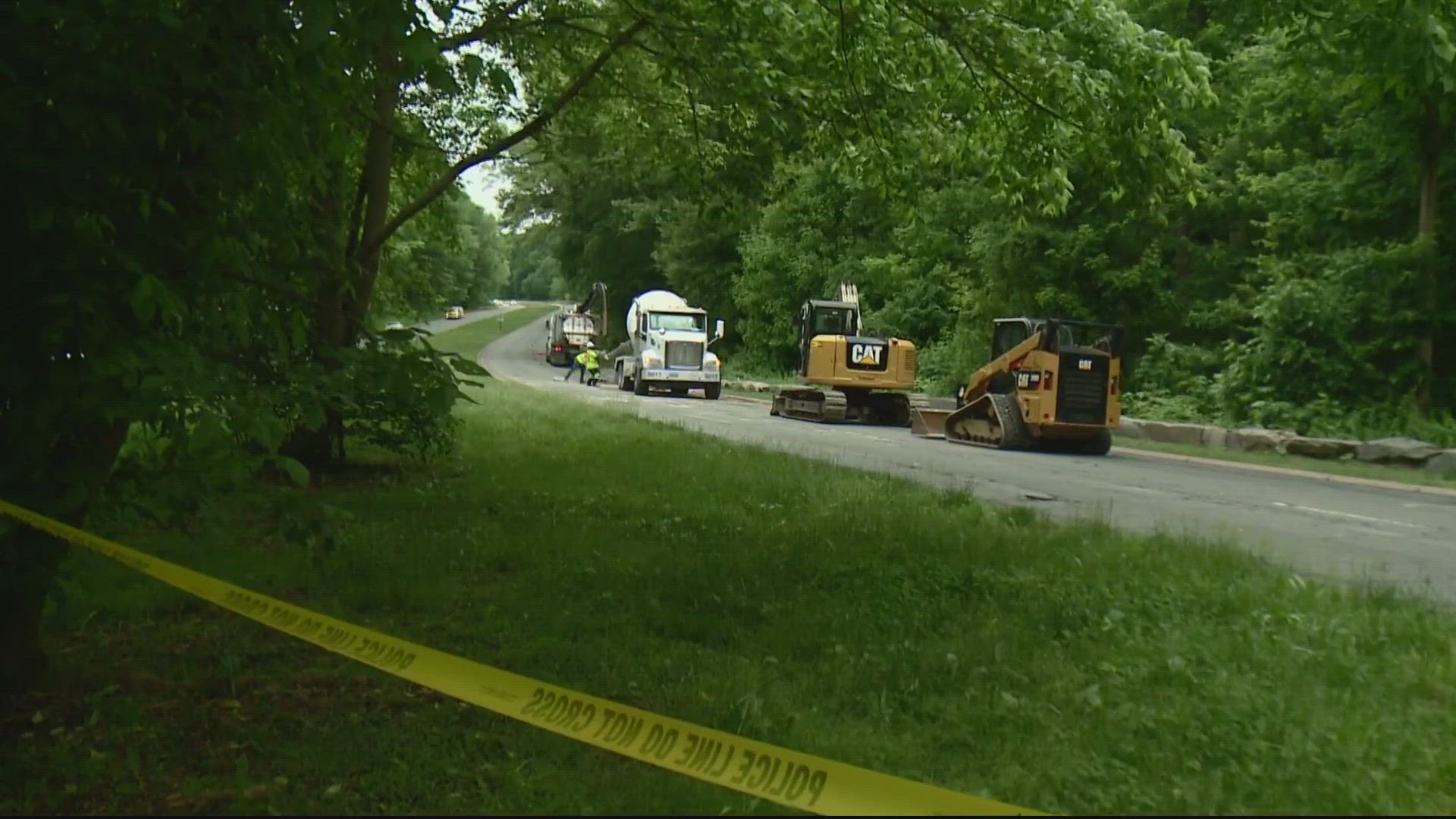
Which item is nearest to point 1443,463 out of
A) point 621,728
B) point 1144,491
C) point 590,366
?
point 1144,491

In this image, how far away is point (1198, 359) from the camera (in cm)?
2772

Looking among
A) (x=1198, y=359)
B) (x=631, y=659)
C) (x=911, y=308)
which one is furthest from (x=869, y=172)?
(x=911, y=308)

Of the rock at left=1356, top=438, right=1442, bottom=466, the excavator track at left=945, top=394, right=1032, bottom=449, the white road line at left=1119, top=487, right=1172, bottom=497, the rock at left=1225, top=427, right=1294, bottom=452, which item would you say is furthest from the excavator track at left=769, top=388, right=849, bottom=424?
the white road line at left=1119, top=487, right=1172, bottom=497

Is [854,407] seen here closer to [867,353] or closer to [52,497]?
[867,353]

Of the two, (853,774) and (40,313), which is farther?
(40,313)

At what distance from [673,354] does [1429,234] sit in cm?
2389

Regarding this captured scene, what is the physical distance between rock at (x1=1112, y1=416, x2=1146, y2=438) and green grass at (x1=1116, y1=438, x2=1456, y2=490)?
4.70 ft

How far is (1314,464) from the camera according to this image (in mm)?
18766

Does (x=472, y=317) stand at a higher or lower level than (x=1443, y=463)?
lower

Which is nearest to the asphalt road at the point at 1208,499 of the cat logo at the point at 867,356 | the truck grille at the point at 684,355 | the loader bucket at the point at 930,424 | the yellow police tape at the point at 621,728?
the loader bucket at the point at 930,424

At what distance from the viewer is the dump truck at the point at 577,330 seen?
63.3 metres

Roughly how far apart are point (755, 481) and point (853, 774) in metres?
8.61

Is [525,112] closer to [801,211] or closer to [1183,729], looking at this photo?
[1183,729]

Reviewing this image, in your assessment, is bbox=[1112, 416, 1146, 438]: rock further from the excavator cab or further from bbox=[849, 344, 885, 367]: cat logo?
the excavator cab
